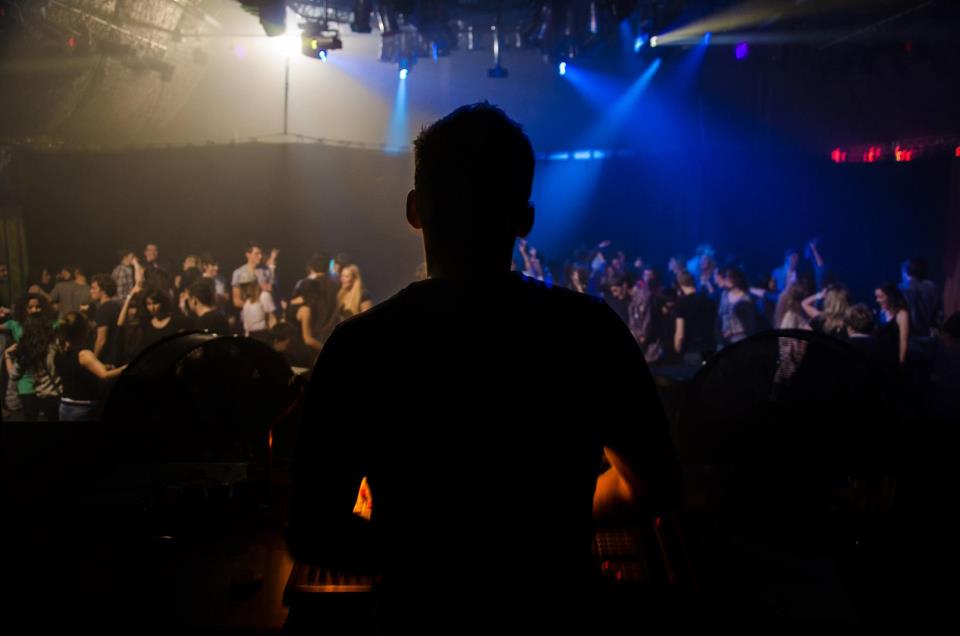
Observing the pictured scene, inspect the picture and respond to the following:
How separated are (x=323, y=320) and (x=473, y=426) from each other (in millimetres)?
6320

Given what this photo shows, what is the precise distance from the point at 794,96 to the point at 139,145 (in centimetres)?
1056

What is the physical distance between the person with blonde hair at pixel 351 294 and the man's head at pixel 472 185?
248 inches

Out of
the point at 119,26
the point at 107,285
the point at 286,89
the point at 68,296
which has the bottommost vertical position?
the point at 68,296

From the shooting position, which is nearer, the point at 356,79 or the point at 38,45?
the point at 38,45

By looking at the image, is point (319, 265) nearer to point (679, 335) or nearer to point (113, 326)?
point (113, 326)

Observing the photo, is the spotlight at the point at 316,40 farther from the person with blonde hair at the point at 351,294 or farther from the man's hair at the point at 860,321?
→ the man's hair at the point at 860,321

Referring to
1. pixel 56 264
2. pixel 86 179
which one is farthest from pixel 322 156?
pixel 56 264

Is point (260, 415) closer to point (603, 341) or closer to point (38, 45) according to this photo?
point (603, 341)

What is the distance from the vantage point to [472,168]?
1.01 meters

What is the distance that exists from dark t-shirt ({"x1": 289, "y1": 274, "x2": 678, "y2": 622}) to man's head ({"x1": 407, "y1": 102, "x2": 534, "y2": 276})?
2.1 inches

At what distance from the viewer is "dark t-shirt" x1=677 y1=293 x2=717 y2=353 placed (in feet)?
21.9

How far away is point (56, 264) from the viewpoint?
10.3 m

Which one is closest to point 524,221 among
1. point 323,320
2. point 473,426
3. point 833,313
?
point 473,426


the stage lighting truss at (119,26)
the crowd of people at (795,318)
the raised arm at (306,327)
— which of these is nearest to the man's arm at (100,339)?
the raised arm at (306,327)
